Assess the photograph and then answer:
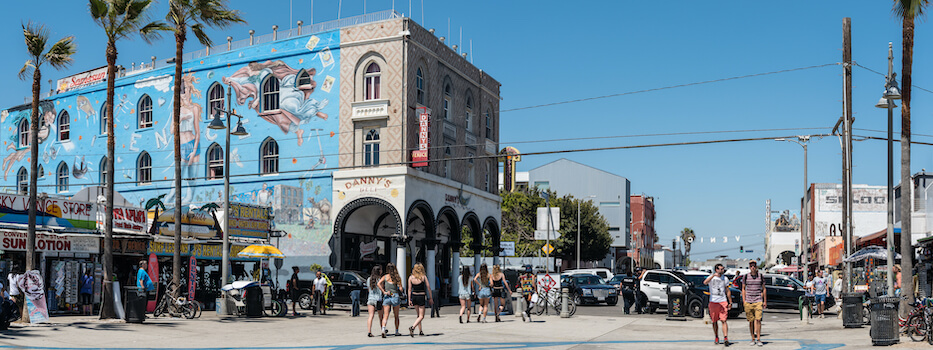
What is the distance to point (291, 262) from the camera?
39.4 meters

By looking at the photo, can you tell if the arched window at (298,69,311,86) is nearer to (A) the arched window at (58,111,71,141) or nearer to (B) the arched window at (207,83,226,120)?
(B) the arched window at (207,83,226,120)

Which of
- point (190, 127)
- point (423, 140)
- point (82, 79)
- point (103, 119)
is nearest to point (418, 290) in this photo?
point (423, 140)

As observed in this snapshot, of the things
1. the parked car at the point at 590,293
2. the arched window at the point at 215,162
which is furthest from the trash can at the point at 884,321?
the arched window at the point at 215,162

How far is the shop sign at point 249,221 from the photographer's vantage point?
33.5 metres

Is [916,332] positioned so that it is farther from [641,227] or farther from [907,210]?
[641,227]

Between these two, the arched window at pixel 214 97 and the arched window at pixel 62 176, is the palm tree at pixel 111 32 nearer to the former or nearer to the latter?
the arched window at pixel 214 97

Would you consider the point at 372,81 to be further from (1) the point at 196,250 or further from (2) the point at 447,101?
(1) the point at 196,250

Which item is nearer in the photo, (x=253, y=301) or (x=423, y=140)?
(x=253, y=301)

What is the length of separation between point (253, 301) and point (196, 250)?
709cm

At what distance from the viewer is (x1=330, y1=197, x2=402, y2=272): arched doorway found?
3856 cm

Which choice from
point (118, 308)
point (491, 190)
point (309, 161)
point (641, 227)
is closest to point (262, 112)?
point (309, 161)

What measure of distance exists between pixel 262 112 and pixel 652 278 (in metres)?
20.3

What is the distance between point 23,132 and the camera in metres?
49.1

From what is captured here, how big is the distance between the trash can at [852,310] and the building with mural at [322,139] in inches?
808
